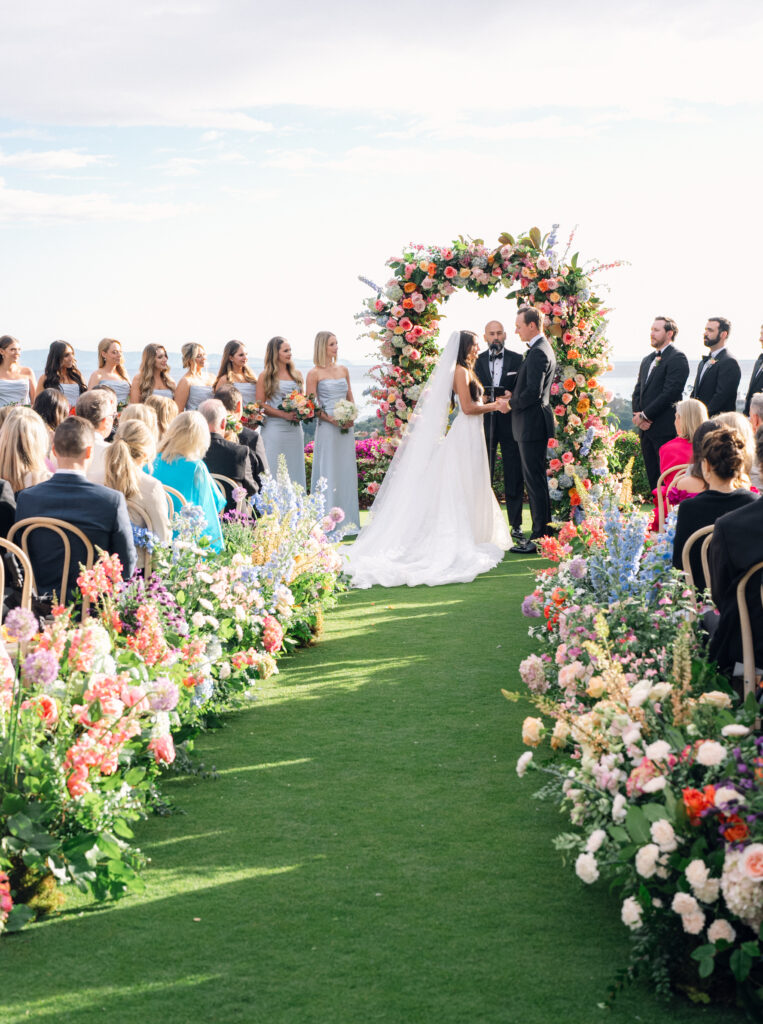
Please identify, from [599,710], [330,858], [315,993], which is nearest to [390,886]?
[330,858]

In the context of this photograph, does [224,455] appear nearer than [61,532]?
No

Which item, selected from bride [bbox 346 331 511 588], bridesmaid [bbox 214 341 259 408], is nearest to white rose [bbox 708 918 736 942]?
bride [bbox 346 331 511 588]

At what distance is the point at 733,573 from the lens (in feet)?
11.6

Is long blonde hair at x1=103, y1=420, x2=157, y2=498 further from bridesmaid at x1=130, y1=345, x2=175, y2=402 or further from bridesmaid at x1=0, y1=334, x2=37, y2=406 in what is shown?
bridesmaid at x1=0, y1=334, x2=37, y2=406

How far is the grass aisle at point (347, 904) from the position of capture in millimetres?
2727

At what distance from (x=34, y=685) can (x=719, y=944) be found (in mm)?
2168

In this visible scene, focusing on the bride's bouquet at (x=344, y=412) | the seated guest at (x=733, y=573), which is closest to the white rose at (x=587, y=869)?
the seated guest at (x=733, y=573)

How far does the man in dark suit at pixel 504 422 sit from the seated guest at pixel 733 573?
24.0ft

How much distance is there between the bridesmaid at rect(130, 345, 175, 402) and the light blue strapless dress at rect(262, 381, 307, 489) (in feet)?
5.24

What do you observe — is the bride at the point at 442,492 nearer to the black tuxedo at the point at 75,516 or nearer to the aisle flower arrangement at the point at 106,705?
the aisle flower arrangement at the point at 106,705

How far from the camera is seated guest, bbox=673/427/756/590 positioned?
4.28 metres

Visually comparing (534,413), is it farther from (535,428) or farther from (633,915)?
(633,915)

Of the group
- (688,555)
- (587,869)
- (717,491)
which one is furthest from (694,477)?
(587,869)

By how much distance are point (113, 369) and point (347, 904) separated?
293 inches
